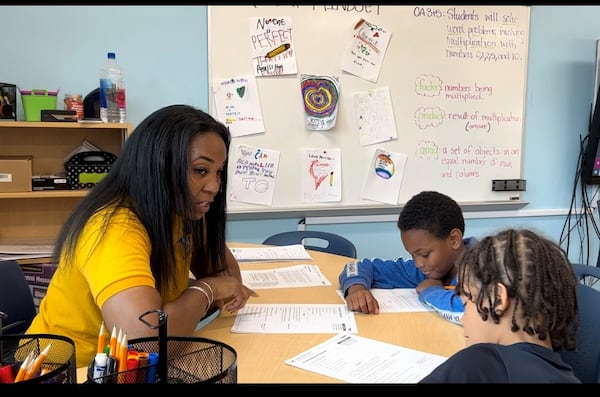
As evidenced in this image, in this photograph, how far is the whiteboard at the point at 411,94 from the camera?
272cm

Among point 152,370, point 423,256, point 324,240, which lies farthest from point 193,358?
point 324,240

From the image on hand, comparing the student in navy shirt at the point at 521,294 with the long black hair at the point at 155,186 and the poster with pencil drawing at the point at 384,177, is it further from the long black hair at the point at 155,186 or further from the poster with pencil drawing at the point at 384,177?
the poster with pencil drawing at the point at 384,177

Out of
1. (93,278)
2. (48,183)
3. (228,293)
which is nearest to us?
(93,278)

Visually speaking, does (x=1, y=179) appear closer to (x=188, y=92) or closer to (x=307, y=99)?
(x=188, y=92)

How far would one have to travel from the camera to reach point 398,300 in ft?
4.70

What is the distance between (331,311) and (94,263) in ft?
2.04

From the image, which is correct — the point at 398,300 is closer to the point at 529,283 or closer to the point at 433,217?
the point at 433,217

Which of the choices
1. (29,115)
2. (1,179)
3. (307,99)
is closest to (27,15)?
(29,115)

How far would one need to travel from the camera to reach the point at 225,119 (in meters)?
2.71

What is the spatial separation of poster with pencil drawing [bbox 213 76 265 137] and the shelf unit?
53 centimetres

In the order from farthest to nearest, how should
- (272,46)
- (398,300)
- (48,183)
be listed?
1. (272,46)
2. (48,183)
3. (398,300)

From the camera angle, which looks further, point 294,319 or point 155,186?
point 294,319

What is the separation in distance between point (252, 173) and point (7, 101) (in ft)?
4.00
